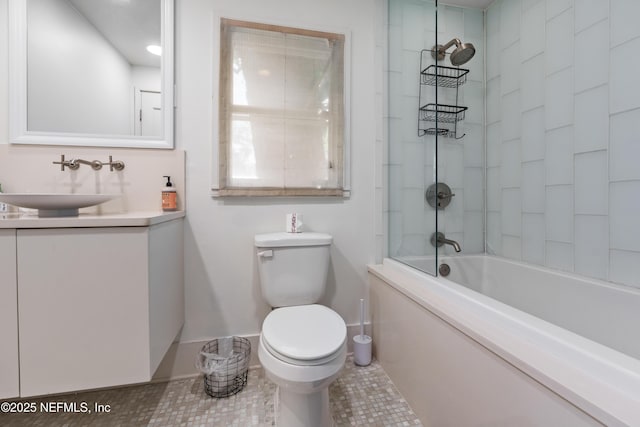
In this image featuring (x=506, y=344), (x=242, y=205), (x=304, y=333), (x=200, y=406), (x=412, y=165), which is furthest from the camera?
(x=412, y=165)

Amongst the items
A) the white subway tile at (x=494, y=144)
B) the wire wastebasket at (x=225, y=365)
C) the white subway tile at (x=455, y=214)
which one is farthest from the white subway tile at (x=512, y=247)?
the wire wastebasket at (x=225, y=365)

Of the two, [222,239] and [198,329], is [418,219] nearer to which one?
[222,239]

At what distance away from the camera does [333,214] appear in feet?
5.40

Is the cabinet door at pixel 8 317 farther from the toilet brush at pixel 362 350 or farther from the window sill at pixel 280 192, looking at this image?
the toilet brush at pixel 362 350

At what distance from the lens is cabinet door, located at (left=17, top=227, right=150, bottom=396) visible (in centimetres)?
93

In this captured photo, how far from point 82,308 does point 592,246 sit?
2.09 meters

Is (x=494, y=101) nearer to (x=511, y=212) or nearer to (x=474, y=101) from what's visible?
(x=474, y=101)

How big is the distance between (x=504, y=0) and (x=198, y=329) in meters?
2.67

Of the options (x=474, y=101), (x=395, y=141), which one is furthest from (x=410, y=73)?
(x=474, y=101)

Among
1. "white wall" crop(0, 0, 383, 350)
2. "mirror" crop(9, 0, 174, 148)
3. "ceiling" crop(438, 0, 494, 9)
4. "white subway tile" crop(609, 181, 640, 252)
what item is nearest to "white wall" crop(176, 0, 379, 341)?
"white wall" crop(0, 0, 383, 350)

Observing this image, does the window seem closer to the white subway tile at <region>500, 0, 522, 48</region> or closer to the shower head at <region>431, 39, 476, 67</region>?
the shower head at <region>431, 39, 476, 67</region>

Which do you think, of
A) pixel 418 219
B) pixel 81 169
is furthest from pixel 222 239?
pixel 418 219

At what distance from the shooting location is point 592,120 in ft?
4.16

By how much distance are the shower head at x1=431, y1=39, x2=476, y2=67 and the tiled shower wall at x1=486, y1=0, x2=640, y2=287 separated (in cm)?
33
